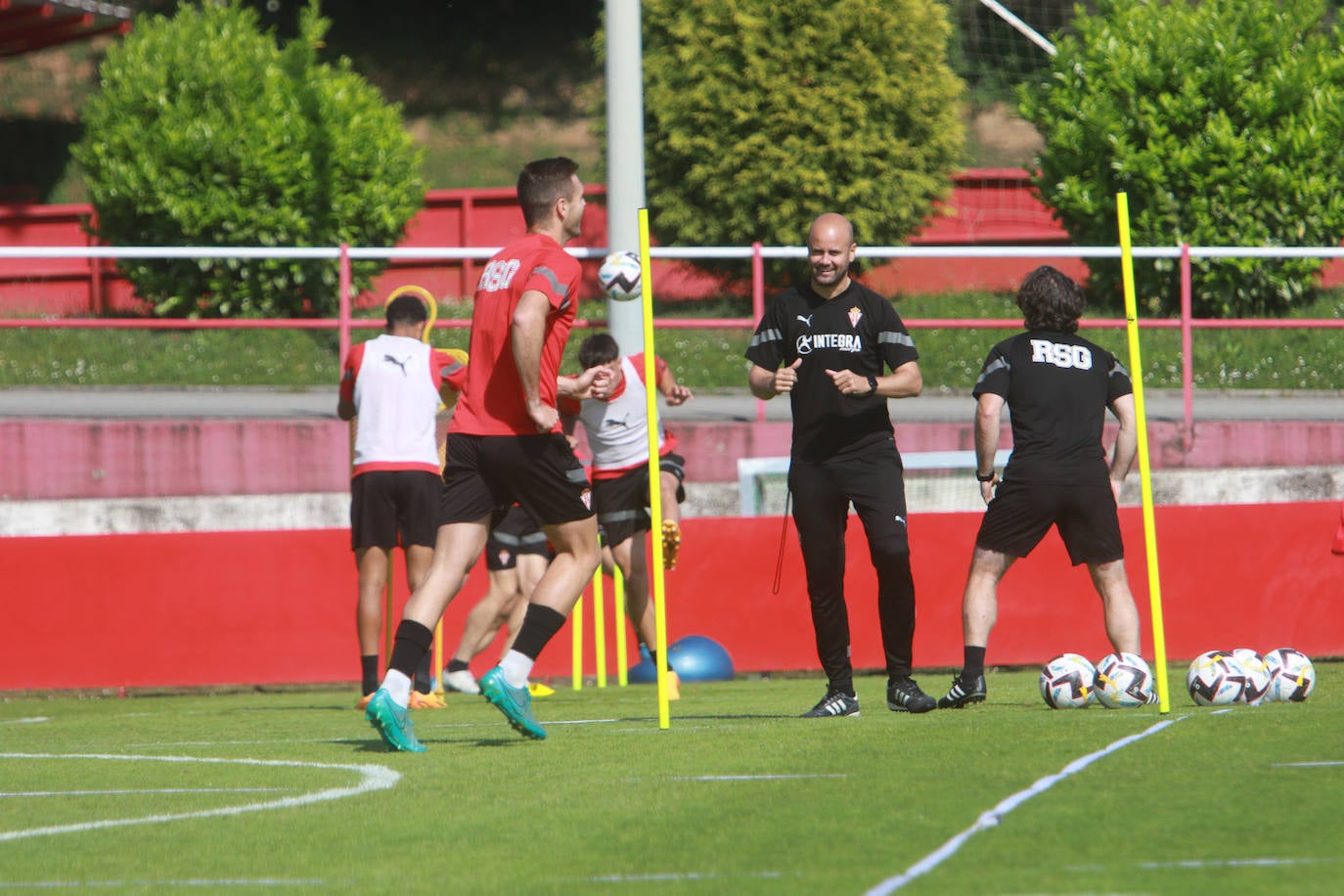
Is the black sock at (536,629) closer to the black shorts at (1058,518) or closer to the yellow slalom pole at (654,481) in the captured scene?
the yellow slalom pole at (654,481)

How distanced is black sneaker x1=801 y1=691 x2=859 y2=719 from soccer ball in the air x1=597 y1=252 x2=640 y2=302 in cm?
341

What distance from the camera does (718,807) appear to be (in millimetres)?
4633

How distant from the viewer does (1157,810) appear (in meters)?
4.33

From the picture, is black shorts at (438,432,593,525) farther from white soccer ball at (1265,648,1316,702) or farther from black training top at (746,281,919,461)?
white soccer ball at (1265,648,1316,702)

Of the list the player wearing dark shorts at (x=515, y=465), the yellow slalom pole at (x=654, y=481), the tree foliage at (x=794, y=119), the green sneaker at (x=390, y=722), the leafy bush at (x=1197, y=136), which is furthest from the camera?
the tree foliage at (x=794, y=119)

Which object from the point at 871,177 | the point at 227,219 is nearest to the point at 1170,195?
the point at 871,177

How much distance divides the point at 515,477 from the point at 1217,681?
2.96 metres

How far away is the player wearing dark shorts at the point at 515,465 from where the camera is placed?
6.20 metres

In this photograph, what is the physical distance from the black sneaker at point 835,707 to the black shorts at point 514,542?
3437 mm

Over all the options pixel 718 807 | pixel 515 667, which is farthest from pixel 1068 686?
pixel 718 807

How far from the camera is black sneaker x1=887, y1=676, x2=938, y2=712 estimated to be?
716 centimetres

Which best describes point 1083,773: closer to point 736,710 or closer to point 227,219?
point 736,710

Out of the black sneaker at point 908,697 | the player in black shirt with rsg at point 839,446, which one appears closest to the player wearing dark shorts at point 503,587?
the player in black shirt with rsg at point 839,446

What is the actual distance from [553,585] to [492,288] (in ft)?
3.48
